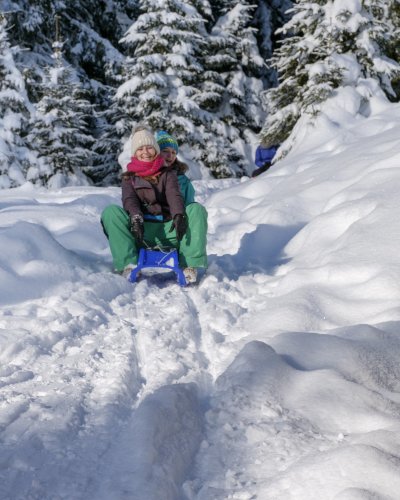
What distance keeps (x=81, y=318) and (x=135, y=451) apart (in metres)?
1.47

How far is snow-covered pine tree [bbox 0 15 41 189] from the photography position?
12.7m

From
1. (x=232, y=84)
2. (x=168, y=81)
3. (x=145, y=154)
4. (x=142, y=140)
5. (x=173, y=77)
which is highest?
(x=142, y=140)

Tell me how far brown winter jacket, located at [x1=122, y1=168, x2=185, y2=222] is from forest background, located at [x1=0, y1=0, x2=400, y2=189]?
5.84 metres

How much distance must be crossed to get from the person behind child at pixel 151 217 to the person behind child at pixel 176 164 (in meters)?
0.24

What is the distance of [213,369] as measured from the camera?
102 inches

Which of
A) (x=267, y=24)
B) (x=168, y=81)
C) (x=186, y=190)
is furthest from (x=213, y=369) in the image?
(x=267, y=24)

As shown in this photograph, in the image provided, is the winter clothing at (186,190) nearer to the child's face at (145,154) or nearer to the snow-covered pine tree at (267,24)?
the child's face at (145,154)

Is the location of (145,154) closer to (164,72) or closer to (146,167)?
(146,167)

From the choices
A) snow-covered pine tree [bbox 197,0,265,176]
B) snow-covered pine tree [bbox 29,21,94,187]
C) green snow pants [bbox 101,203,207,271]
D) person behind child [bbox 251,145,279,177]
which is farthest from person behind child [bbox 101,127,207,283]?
snow-covered pine tree [bbox 197,0,265,176]

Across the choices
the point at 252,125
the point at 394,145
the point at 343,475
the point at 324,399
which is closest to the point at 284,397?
the point at 324,399

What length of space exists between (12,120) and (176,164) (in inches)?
375

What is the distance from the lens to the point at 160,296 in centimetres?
382

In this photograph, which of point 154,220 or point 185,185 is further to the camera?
point 185,185

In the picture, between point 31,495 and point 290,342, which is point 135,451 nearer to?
point 31,495
